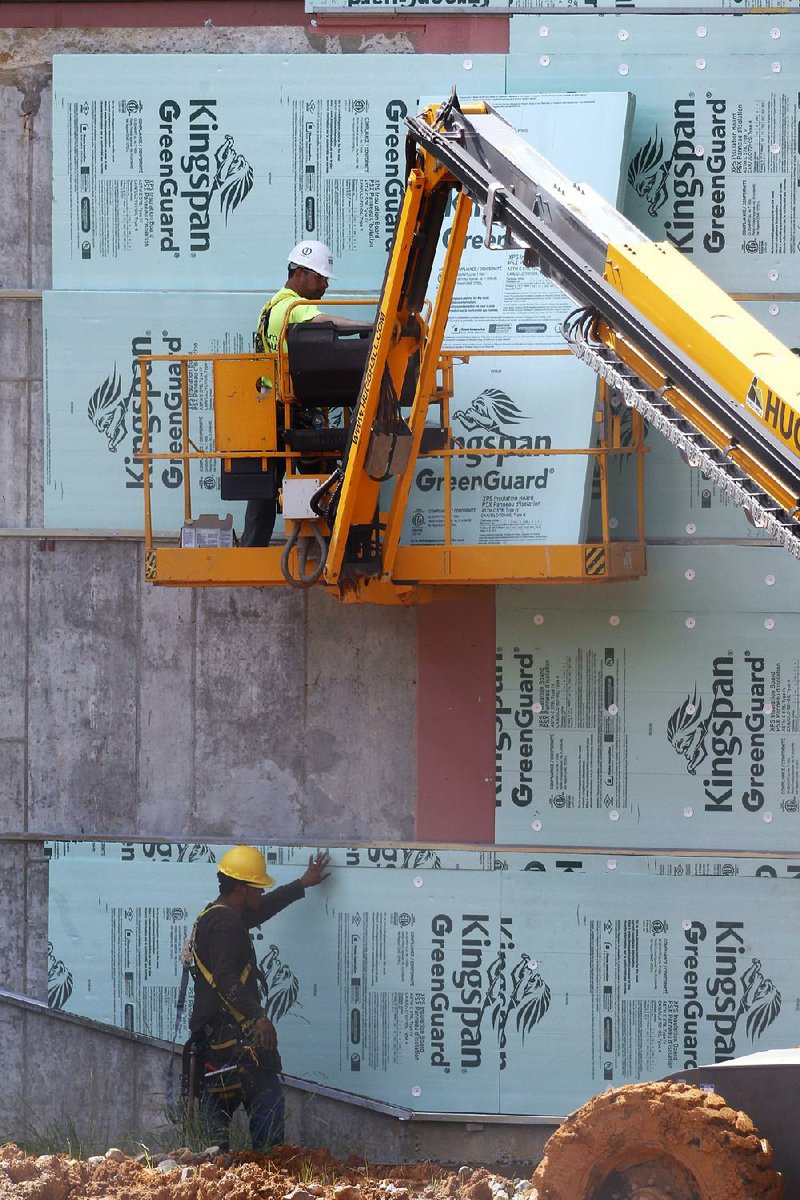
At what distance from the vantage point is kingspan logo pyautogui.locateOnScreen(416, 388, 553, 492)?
326 inches

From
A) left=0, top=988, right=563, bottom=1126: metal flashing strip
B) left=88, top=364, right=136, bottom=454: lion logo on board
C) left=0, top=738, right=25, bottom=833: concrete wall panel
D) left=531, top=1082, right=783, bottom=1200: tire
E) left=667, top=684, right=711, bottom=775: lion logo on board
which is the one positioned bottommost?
left=0, top=988, right=563, bottom=1126: metal flashing strip

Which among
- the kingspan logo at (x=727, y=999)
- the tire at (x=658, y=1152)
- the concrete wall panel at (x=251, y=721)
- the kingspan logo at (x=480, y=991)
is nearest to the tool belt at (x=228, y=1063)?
the kingspan logo at (x=480, y=991)

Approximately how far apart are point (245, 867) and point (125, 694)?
136cm

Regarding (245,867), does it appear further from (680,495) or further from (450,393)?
(680,495)

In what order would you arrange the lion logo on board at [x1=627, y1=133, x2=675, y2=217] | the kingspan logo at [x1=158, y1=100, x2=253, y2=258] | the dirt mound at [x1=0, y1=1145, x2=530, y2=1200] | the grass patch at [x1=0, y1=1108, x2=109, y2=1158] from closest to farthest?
1. the dirt mound at [x1=0, y1=1145, x2=530, y2=1200]
2. the grass patch at [x1=0, y1=1108, x2=109, y2=1158]
3. the lion logo on board at [x1=627, y1=133, x2=675, y2=217]
4. the kingspan logo at [x1=158, y1=100, x2=253, y2=258]

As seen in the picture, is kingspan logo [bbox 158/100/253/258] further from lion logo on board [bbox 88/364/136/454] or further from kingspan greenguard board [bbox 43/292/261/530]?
lion logo on board [bbox 88/364/136/454]

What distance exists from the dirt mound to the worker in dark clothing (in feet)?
0.84

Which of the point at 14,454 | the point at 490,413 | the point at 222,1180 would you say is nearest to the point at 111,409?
the point at 14,454

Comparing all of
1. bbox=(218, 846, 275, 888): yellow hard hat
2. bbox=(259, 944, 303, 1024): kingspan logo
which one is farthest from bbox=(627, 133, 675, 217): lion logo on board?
bbox=(259, 944, 303, 1024): kingspan logo

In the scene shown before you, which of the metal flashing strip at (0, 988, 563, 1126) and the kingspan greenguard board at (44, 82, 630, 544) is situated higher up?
the kingspan greenguard board at (44, 82, 630, 544)

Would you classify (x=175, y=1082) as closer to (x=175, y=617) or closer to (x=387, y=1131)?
(x=387, y=1131)

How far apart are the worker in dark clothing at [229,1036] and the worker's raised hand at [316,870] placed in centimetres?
55

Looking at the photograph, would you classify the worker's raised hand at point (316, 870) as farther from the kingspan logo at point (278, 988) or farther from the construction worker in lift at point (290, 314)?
the construction worker in lift at point (290, 314)

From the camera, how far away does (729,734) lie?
843 centimetres
